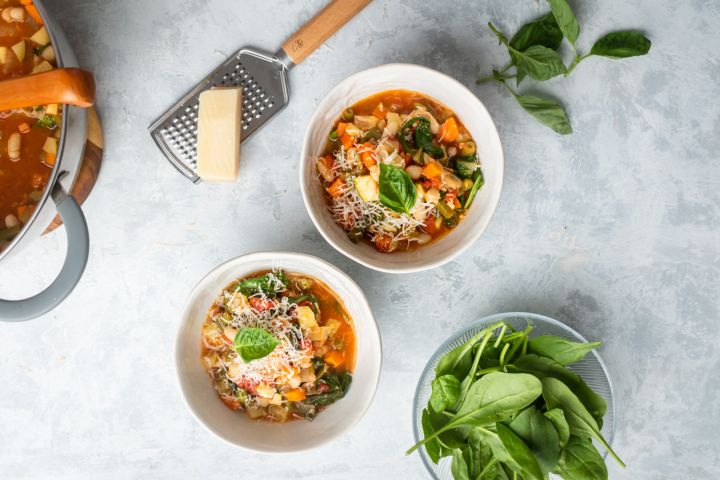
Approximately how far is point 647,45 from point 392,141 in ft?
3.57

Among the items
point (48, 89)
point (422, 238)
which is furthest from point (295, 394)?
point (48, 89)

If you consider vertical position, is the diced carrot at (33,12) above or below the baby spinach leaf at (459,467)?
above

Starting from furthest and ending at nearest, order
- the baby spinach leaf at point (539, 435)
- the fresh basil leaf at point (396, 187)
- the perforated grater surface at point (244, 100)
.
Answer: the perforated grater surface at point (244, 100) < the fresh basil leaf at point (396, 187) < the baby spinach leaf at point (539, 435)

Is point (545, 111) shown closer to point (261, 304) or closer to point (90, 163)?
point (261, 304)

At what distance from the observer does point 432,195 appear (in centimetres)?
221

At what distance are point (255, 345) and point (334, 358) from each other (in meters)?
0.37

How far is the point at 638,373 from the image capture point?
2.58 m

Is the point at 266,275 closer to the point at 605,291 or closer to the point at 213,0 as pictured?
the point at 213,0

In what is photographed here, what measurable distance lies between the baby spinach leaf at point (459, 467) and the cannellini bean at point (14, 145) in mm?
1854

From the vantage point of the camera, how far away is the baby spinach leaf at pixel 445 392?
2068mm

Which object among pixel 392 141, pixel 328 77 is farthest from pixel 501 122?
pixel 328 77

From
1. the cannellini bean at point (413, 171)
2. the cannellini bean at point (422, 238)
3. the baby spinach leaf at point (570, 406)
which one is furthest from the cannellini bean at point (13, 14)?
the baby spinach leaf at point (570, 406)

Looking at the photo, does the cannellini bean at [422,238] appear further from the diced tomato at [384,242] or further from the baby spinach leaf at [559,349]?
the baby spinach leaf at [559,349]

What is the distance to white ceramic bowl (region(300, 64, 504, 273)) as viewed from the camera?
2.16 m
